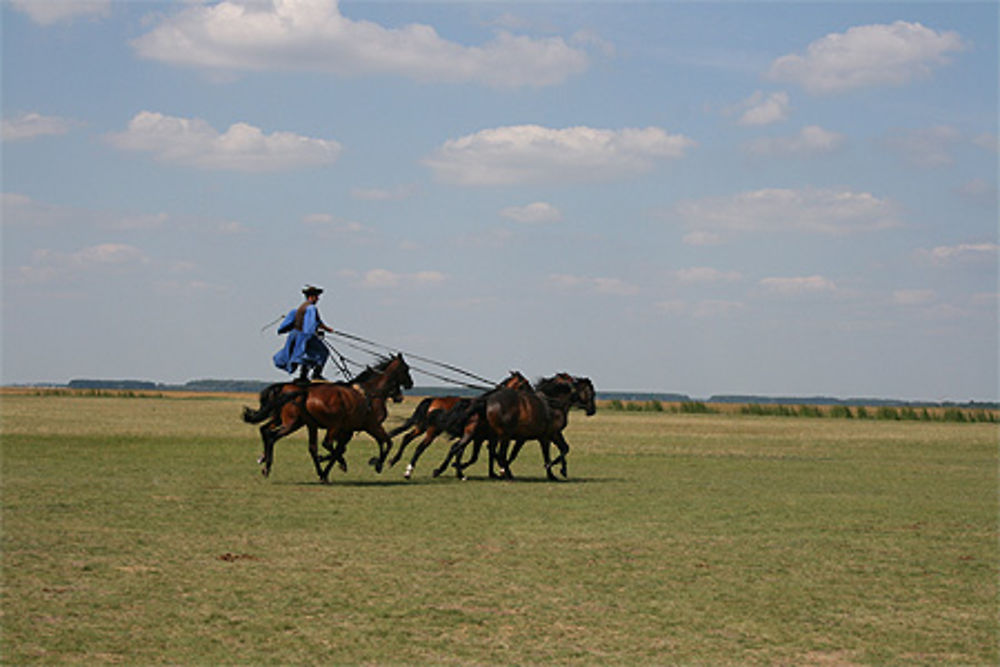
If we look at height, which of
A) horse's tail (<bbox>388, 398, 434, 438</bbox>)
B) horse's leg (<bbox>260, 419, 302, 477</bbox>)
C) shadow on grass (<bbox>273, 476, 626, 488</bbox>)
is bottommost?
shadow on grass (<bbox>273, 476, 626, 488</bbox>)

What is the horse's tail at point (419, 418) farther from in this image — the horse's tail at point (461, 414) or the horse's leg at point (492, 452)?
the horse's leg at point (492, 452)

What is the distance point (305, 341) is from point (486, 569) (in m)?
9.89

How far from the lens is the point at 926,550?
Answer: 12688mm

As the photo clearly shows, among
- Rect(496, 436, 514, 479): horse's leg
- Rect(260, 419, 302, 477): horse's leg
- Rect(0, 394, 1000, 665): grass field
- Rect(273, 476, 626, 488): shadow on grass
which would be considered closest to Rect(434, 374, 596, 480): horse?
Rect(496, 436, 514, 479): horse's leg

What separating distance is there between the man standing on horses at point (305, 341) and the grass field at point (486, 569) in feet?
6.16

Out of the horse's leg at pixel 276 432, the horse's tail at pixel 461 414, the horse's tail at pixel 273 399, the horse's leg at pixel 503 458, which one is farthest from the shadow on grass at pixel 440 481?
the horse's tail at pixel 273 399

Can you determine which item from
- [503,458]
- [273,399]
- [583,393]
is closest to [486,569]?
[273,399]

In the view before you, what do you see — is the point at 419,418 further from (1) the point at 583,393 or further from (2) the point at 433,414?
(1) the point at 583,393

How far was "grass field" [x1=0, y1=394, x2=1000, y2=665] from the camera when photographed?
7.80 meters

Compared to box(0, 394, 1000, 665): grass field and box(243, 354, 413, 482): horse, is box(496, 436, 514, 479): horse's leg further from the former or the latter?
box(243, 354, 413, 482): horse

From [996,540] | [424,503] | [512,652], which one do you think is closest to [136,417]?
[424,503]

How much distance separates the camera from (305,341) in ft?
65.4

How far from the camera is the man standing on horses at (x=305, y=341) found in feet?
65.5

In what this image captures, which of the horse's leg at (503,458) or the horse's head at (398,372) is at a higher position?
the horse's head at (398,372)
